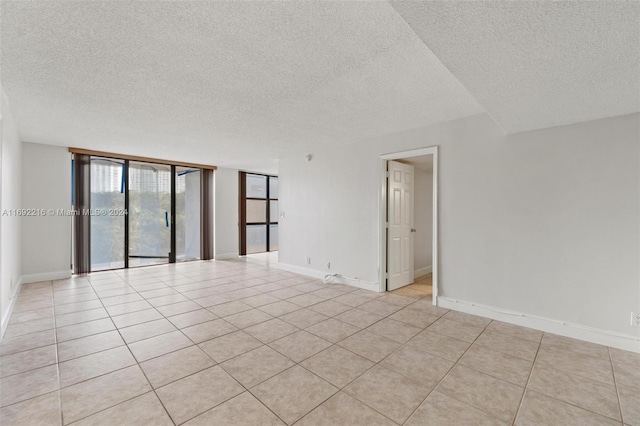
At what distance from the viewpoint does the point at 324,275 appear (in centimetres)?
527

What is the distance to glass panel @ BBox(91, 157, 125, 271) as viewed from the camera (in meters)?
5.88

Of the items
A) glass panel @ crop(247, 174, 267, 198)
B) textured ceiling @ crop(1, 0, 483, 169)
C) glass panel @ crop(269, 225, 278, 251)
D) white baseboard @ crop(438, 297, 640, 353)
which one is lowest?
white baseboard @ crop(438, 297, 640, 353)

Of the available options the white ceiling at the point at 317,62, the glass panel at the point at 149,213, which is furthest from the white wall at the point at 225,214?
the white ceiling at the point at 317,62

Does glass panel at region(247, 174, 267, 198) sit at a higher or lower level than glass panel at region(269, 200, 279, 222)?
higher

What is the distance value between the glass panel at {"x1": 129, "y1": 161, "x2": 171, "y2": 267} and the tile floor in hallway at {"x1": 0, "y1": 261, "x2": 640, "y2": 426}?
2755 mm

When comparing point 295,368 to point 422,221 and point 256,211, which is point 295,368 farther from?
point 256,211

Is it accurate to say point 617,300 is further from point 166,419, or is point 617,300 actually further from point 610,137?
point 166,419

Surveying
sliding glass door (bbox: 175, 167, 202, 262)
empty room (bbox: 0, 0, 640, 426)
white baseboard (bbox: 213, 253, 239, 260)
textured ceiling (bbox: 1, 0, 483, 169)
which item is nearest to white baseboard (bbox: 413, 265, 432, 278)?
empty room (bbox: 0, 0, 640, 426)

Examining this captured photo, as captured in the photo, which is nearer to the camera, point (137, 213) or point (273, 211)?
point (137, 213)

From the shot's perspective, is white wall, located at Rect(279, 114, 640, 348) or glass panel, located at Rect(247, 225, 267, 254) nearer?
white wall, located at Rect(279, 114, 640, 348)

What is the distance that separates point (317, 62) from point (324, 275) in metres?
3.88

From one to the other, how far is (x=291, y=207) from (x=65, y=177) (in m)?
4.37

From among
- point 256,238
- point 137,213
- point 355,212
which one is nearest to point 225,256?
point 256,238

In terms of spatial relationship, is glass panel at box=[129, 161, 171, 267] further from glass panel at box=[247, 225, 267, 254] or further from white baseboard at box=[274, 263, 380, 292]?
white baseboard at box=[274, 263, 380, 292]
